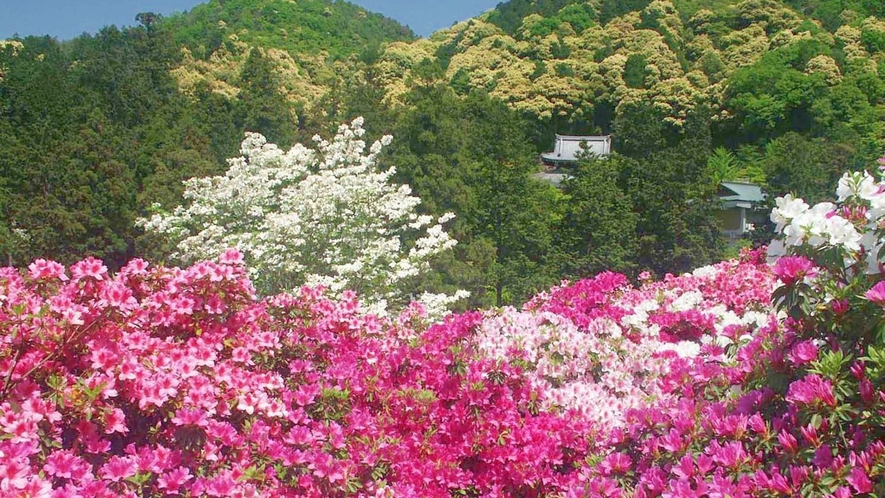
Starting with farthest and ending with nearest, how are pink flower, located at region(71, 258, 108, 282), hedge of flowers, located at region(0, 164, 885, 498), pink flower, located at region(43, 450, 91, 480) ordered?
pink flower, located at region(71, 258, 108, 282), pink flower, located at region(43, 450, 91, 480), hedge of flowers, located at region(0, 164, 885, 498)

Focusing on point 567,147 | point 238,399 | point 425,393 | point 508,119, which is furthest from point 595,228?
point 567,147

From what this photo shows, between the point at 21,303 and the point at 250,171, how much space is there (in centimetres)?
704

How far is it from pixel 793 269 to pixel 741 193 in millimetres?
17024

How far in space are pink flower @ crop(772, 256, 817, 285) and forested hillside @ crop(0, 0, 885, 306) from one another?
326 inches

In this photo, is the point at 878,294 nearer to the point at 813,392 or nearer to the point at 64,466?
the point at 813,392

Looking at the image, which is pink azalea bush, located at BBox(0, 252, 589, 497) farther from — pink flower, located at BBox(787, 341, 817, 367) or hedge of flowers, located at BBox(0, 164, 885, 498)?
pink flower, located at BBox(787, 341, 817, 367)

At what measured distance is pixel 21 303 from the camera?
2211 millimetres

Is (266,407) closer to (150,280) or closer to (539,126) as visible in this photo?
(150,280)

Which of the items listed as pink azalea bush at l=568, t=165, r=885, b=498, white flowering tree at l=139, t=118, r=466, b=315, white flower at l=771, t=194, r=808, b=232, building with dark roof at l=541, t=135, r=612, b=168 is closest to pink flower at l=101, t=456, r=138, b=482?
pink azalea bush at l=568, t=165, r=885, b=498

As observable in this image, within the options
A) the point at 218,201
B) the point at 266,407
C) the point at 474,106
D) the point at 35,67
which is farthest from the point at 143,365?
the point at 35,67

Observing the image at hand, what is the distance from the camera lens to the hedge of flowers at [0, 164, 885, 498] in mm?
1733

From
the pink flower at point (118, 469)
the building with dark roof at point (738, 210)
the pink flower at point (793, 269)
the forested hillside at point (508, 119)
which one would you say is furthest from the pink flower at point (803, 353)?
the building with dark roof at point (738, 210)

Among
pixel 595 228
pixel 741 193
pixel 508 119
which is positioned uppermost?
pixel 508 119

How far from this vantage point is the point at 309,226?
7945 mm
